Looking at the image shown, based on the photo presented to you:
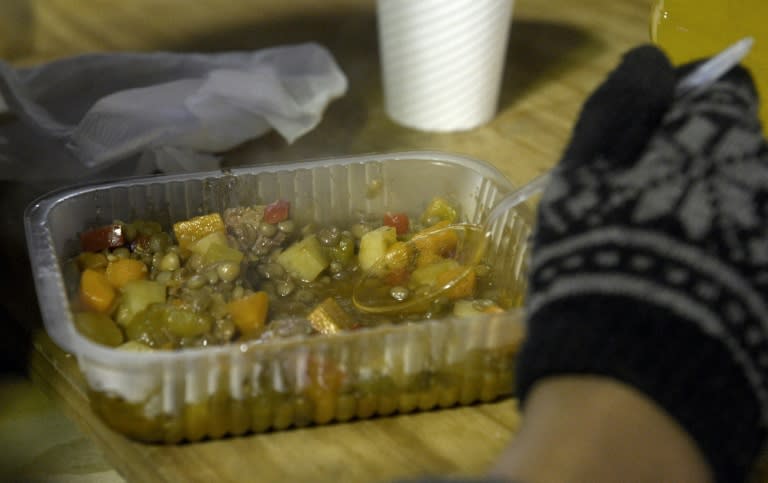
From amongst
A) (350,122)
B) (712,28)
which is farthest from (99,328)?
(712,28)

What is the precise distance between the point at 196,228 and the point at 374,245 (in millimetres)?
203

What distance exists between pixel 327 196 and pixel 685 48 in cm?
52

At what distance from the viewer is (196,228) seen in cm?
97

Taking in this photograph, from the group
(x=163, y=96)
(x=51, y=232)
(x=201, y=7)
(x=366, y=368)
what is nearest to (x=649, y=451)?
(x=366, y=368)

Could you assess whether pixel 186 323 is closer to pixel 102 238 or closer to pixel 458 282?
pixel 102 238

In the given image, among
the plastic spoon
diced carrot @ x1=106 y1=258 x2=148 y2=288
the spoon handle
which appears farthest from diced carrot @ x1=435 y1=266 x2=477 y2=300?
diced carrot @ x1=106 y1=258 x2=148 y2=288

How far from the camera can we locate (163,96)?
47.3 inches

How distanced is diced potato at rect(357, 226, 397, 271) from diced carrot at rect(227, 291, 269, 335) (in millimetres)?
138

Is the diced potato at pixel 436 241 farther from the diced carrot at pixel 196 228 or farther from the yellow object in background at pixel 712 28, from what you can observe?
the yellow object in background at pixel 712 28

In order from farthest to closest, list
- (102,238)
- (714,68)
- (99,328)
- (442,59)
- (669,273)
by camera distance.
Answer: (442,59), (102,238), (99,328), (714,68), (669,273)

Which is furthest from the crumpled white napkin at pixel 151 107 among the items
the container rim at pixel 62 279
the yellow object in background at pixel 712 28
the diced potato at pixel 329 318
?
the yellow object in background at pixel 712 28

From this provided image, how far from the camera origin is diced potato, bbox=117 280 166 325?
33.7 inches

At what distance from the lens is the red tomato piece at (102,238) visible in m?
0.94

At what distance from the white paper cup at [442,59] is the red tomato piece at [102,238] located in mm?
538
